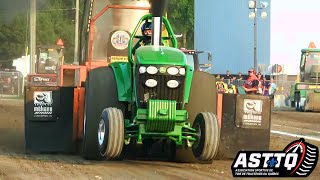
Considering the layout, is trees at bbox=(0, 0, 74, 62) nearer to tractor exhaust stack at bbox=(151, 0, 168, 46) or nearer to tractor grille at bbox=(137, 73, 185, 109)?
tractor exhaust stack at bbox=(151, 0, 168, 46)

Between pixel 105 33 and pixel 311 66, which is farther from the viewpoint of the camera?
pixel 311 66

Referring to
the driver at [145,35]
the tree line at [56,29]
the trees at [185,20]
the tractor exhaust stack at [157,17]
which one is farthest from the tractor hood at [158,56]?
the trees at [185,20]

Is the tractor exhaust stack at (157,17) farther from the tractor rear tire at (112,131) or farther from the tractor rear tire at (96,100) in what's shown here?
the tractor rear tire at (112,131)

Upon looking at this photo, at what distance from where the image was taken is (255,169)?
614cm

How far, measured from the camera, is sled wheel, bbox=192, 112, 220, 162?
812cm

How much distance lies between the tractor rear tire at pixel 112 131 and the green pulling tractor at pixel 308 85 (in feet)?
73.2

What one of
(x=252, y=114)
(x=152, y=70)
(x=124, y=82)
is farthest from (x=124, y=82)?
(x=252, y=114)

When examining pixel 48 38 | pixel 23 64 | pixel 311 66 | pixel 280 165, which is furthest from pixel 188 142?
pixel 48 38

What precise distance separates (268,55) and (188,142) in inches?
1922

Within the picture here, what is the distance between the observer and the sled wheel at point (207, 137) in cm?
812

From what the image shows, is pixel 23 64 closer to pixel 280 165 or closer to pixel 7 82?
pixel 7 82

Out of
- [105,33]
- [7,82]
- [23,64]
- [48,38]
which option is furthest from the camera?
[48,38]

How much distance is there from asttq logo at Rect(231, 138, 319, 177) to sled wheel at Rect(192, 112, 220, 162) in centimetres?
158

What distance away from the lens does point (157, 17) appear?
26.2 ft
